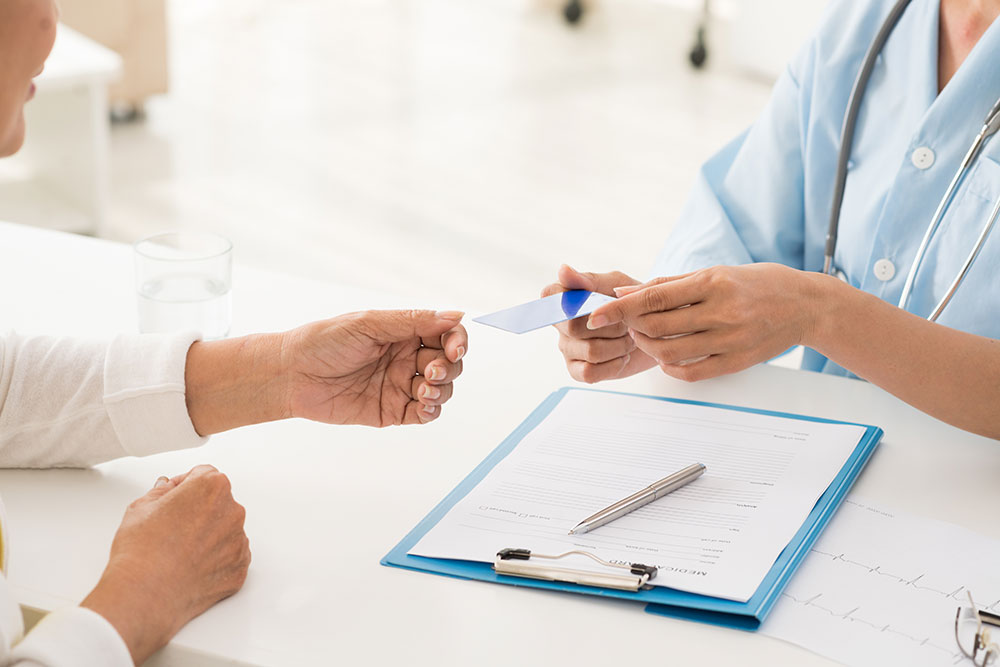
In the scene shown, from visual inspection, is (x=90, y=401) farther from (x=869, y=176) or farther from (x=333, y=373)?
(x=869, y=176)

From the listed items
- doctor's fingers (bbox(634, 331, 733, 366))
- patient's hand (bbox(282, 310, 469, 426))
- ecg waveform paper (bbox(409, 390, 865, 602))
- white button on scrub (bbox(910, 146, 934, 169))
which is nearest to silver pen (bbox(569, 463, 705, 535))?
ecg waveform paper (bbox(409, 390, 865, 602))

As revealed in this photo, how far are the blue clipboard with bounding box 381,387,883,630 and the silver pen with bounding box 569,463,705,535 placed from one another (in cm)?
8

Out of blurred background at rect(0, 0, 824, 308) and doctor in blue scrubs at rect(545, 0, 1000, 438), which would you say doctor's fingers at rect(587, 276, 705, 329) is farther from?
blurred background at rect(0, 0, 824, 308)

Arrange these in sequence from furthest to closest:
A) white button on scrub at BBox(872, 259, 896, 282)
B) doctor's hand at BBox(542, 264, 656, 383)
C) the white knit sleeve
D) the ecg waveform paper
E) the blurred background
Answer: the blurred background
white button on scrub at BBox(872, 259, 896, 282)
doctor's hand at BBox(542, 264, 656, 383)
the white knit sleeve
the ecg waveform paper

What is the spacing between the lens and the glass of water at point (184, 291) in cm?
131

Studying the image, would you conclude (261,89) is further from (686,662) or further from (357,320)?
(686,662)

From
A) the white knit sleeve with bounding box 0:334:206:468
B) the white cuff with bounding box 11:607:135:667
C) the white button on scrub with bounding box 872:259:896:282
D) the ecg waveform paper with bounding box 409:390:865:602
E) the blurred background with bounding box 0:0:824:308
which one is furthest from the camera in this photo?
the blurred background with bounding box 0:0:824:308

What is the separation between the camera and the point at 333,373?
1.14 m

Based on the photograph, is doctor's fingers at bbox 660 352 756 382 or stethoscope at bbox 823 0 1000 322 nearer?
doctor's fingers at bbox 660 352 756 382

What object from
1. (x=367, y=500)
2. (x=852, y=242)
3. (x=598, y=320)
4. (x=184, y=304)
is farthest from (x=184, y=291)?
(x=852, y=242)

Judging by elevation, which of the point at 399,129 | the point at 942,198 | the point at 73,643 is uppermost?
the point at 942,198

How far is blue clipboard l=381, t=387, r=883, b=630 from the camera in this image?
90cm

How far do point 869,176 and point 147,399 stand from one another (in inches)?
34.9

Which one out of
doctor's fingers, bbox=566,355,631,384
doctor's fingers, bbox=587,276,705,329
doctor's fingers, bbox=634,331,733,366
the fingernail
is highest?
doctor's fingers, bbox=587,276,705,329
